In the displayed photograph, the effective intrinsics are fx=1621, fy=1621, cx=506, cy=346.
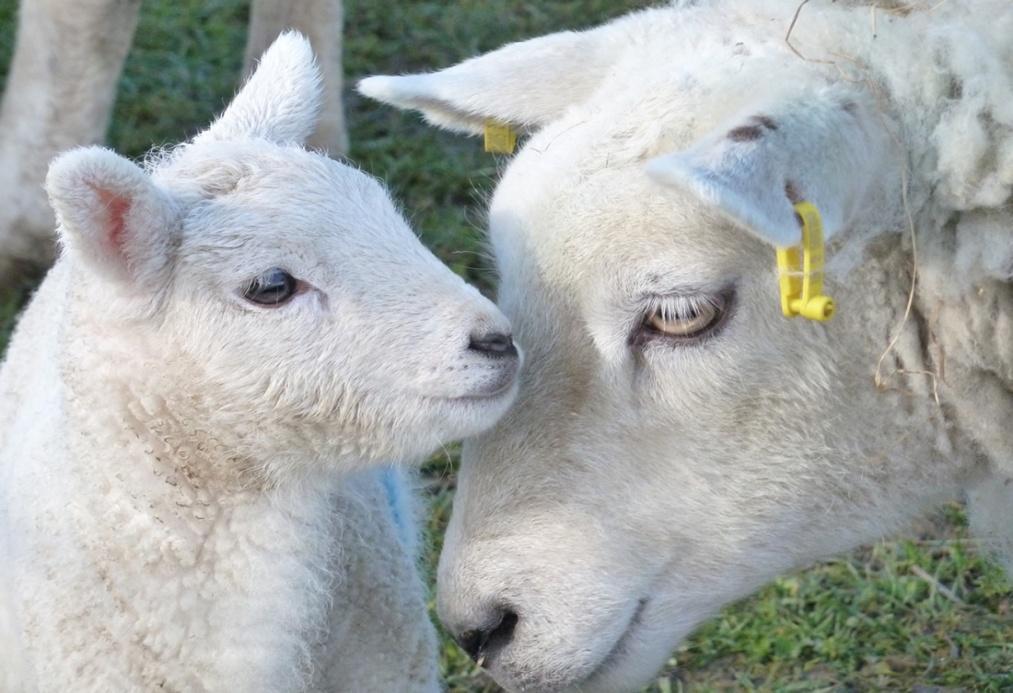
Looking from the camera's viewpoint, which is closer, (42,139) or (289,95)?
(289,95)

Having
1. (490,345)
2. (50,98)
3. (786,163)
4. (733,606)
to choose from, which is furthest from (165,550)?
(50,98)

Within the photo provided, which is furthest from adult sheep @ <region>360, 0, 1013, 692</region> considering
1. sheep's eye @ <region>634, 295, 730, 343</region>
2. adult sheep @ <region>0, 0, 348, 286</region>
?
adult sheep @ <region>0, 0, 348, 286</region>

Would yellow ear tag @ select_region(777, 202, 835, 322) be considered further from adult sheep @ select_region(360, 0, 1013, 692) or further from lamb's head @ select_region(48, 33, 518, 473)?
lamb's head @ select_region(48, 33, 518, 473)

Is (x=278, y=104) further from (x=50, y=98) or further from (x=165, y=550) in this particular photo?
(x=50, y=98)

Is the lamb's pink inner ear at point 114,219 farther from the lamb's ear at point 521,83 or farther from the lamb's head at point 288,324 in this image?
the lamb's ear at point 521,83

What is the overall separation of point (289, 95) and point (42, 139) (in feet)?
8.08

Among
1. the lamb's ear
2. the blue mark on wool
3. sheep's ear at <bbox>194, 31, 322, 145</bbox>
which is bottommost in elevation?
the blue mark on wool

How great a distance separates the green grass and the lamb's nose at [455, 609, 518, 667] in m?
0.93

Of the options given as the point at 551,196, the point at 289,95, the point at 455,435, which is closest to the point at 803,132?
the point at 551,196

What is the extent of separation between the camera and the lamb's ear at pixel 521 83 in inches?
137

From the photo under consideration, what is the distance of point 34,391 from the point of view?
379 centimetres

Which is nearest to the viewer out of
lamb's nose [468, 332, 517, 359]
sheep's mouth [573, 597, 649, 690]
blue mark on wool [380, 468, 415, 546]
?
lamb's nose [468, 332, 517, 359]

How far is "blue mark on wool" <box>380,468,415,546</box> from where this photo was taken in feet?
12.8

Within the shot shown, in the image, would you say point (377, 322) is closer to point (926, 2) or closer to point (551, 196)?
point (551, 196)
